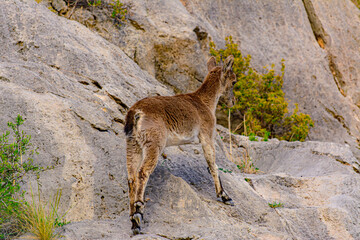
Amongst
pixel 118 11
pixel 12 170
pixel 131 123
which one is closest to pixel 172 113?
pixel 131 123

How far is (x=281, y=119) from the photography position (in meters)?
14.3

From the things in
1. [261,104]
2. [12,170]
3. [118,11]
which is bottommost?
[261,104]

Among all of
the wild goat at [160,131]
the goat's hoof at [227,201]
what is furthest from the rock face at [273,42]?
the goat's hoof at [227,201]

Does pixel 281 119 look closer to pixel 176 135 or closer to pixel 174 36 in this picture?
pixel 174 36

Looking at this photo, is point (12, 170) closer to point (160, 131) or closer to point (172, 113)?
point (160, 131)

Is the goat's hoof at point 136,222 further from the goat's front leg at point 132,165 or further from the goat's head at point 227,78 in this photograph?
the goat's head at point 227,78

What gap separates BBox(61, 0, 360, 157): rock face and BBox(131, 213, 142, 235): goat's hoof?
7.62 metres

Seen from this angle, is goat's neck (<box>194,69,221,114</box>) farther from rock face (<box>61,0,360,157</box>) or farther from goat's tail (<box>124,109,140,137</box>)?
rock face (<box>61,0,360,157</box>)

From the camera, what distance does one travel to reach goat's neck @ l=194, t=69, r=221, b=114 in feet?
26.3

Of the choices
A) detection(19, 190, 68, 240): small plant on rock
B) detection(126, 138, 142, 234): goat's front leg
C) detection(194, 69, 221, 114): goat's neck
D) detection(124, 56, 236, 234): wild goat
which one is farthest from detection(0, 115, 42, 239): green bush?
detection(194, 69, 221, 114): goat's neck

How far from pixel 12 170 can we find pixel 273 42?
1294 centimetres

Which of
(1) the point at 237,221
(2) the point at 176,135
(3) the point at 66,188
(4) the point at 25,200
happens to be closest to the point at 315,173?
(1) the point at 237,221

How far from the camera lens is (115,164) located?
6.67 m

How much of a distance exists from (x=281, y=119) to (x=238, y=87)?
1885mm
